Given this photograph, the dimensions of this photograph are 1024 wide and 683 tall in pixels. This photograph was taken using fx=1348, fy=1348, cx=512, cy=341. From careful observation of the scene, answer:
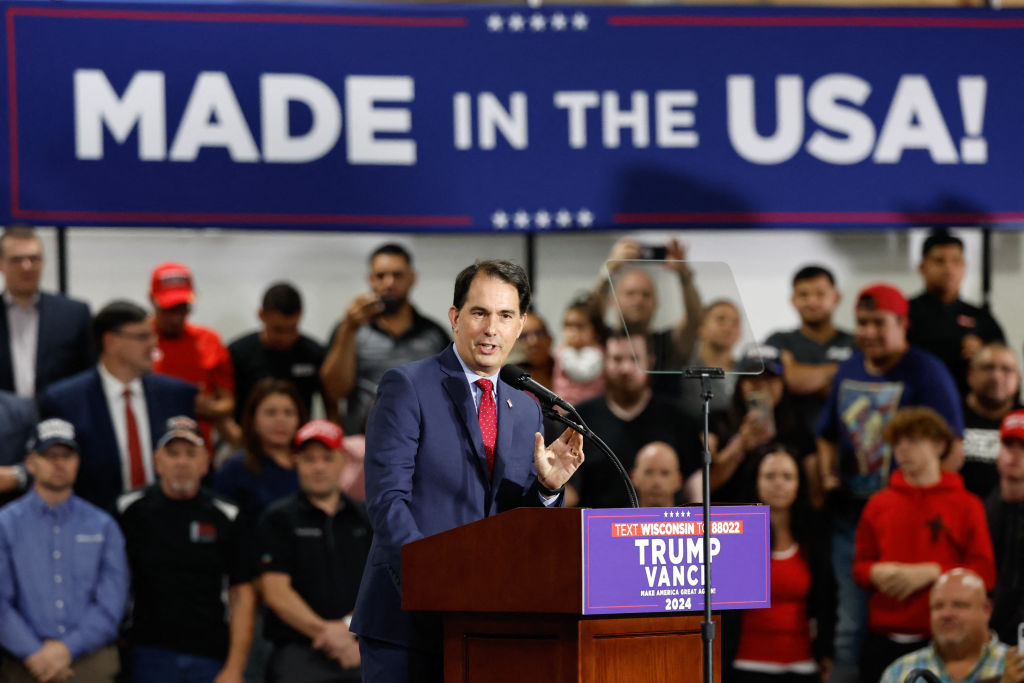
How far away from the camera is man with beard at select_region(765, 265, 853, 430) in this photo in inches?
268

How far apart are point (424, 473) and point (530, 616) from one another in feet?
1.45

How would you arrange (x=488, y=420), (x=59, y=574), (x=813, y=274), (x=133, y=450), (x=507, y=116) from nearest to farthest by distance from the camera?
(x=488, y=420)
(x=59, y=574)
(x=133, y=450)
(x=507, y=116)
(x=813, y=274)

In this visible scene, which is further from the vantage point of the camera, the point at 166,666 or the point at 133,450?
the point at 133,450

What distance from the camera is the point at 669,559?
2.66m

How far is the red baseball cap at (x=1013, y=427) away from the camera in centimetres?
611

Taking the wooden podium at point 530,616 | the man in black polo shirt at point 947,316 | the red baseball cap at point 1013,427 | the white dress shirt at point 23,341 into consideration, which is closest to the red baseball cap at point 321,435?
the white dress shirt at point 23,341

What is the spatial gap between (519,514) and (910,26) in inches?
199

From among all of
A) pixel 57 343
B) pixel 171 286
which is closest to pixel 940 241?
pixel 171 286

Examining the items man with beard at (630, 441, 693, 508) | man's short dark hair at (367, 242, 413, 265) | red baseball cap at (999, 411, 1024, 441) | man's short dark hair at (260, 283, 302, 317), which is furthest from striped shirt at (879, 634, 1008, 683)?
man's short dark hair at (260, 283, 302, 317)

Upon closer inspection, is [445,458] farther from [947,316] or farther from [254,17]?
[947,316]

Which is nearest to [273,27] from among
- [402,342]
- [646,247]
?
[402,342]

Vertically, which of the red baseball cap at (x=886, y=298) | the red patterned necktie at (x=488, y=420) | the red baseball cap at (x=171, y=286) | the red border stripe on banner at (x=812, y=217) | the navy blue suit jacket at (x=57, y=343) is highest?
the red border stripe on banner at (x=812, y=217)

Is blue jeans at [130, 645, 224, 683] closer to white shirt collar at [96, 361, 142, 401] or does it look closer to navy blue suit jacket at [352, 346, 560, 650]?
white shirt collar at [96, 361, 142, 401]

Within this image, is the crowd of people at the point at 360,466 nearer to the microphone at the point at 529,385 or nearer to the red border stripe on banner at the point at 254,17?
the red border stripe on banner at the point at 254,17
